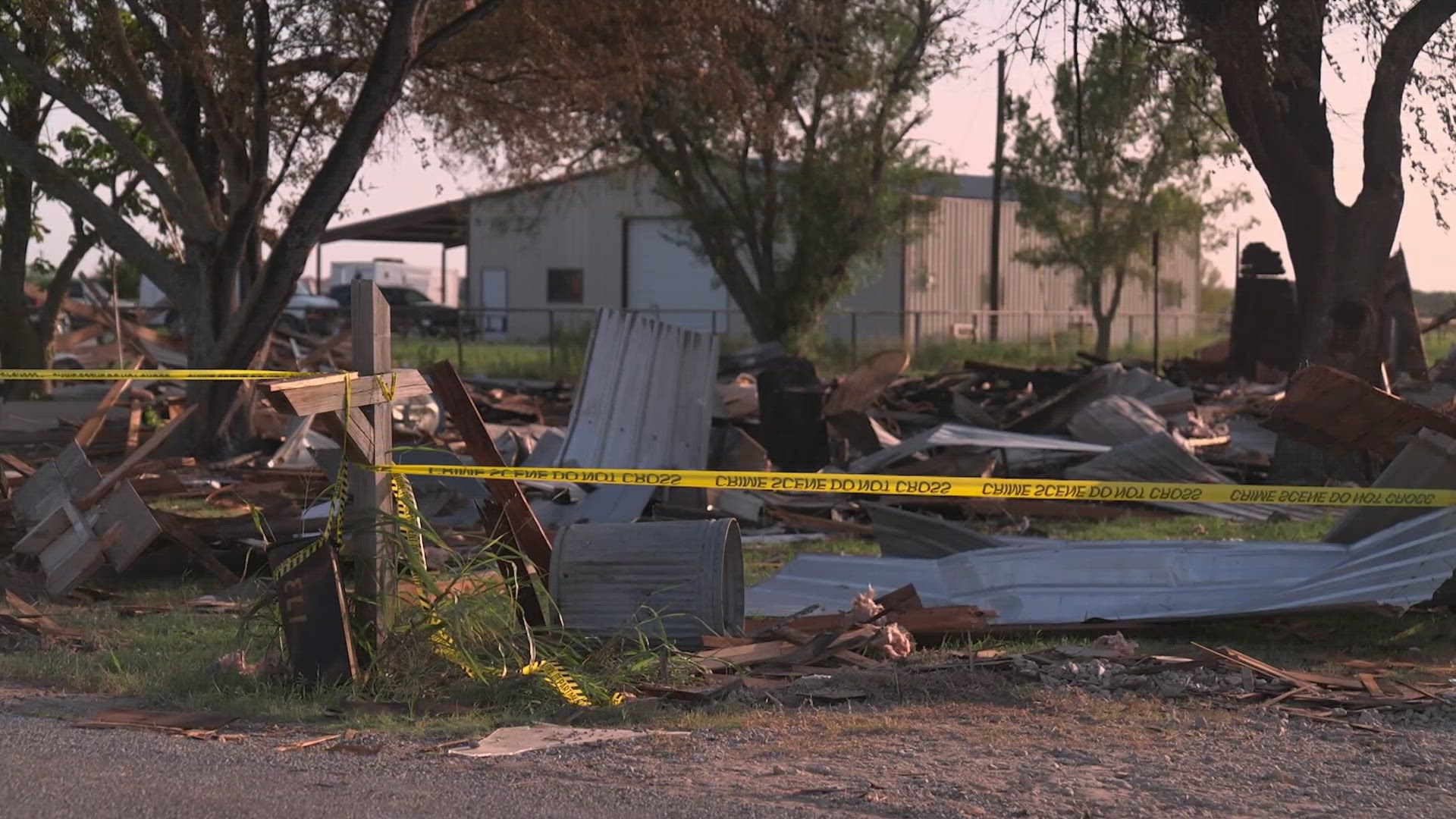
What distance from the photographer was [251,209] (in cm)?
1498

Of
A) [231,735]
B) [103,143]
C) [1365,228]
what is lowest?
[231,735]

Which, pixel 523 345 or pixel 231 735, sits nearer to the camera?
pixel 231 735

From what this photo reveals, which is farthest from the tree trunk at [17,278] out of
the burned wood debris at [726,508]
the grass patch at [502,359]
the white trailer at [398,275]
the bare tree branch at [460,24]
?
the white trailer at [398,275]

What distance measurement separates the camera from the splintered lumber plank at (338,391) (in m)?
5.82

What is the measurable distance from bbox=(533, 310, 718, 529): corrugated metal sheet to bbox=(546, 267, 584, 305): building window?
39640 millimetres

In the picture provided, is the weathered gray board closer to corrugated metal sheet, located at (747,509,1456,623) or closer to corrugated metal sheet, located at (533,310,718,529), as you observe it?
corrugated metal sheet, located at (747,509,1456,623)

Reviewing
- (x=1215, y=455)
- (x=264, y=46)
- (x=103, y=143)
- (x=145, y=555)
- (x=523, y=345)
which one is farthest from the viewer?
(x=523, y=345)

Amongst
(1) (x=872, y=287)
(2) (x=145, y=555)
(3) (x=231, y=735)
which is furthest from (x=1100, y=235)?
(3) (x=231, y=735)

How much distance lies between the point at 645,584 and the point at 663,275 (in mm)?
44772

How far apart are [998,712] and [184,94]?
497 inches

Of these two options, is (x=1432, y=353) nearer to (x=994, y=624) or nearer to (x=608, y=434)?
(x=608, y=434)

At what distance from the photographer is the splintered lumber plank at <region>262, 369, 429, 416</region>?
582 centimetres

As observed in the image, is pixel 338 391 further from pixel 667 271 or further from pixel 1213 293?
pixel 1213 293

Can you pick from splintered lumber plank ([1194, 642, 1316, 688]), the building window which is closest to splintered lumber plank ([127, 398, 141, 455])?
splintered lumber plank ([1194, 642, 1316, 688])
